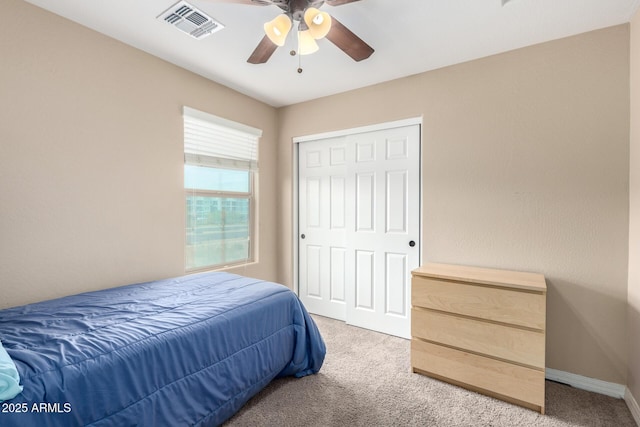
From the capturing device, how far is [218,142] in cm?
292

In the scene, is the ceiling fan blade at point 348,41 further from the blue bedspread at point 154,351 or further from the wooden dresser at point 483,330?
the blue bedspread at point 154,351

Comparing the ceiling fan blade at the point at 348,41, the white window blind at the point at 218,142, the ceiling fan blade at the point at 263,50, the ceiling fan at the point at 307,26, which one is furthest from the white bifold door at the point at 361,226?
the ceiling fan blade at the point at 263,50

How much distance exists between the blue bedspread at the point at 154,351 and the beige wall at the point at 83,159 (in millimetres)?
273

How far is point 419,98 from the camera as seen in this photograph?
266 centimetres

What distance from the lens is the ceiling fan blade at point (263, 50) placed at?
1.75 meters

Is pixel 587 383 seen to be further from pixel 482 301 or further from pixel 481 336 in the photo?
pixel 482 301

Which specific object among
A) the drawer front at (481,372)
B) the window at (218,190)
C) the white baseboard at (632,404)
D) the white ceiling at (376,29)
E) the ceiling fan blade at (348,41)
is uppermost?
the white ceiling at (376,29)

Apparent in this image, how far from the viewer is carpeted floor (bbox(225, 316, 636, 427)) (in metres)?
1.70

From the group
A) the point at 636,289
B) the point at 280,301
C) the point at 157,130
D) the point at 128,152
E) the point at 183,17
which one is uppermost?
the point at 183,17

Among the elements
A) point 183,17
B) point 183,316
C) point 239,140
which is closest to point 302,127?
point 239,140

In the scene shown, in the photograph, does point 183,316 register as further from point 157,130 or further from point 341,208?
point 341,208

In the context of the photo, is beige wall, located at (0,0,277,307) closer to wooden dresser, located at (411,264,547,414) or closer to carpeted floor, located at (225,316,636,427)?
carpeted floor, located at (225,316,636,427)

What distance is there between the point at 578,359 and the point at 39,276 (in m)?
3.63

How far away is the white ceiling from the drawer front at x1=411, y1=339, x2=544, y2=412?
221 centimetres
